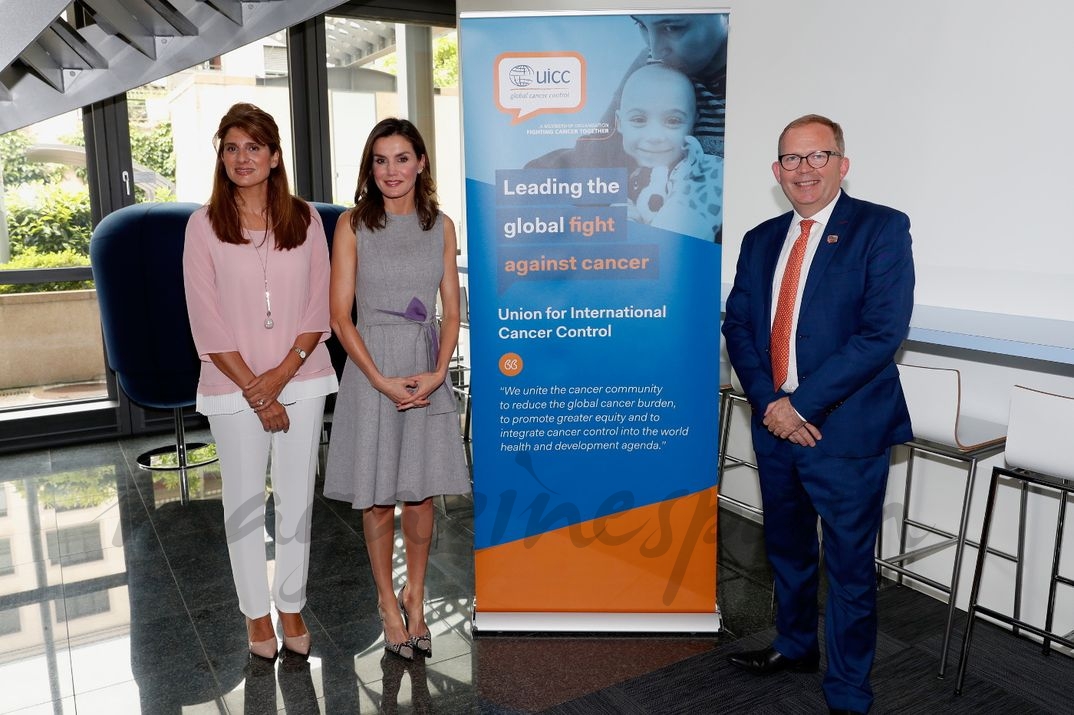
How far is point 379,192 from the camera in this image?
264cm

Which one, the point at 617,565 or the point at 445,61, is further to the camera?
the point at 445,61

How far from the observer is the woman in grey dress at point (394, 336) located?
8.39 ft

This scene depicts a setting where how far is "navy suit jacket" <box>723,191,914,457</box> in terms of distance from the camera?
2.21 metres

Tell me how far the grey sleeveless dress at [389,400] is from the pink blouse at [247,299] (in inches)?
6.7

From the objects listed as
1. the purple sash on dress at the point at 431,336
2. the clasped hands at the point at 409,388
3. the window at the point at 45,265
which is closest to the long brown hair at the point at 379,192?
the purple sash on dress at the point at 431,336

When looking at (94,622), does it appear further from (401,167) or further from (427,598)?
(401,167)

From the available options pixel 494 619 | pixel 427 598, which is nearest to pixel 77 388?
pixel 427 598

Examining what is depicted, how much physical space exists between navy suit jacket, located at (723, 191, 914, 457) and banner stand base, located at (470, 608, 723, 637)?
94 centimetres

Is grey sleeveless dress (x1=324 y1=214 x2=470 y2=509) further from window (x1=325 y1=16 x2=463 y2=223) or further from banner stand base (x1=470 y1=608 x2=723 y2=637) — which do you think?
window (x1=325 y1=16 x2=463 y2=223)

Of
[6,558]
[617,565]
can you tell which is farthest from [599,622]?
[6,558]

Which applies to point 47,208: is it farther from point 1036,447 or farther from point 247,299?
point 1036,447

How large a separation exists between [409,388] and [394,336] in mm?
171

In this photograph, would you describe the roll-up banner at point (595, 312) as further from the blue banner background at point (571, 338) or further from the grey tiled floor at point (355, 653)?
the grey tiled floor at point (355, 653)

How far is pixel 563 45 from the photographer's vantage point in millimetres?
2586
